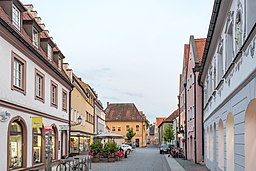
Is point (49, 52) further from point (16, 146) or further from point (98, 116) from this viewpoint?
point (98, 116)

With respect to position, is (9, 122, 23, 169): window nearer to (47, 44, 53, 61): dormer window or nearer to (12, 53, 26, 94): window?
(12, 53, 26, 94): window

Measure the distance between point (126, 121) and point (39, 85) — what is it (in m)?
78.7

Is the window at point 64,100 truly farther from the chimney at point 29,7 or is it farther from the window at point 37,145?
the window at point 37,145

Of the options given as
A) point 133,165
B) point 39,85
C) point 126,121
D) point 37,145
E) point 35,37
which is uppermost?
point 35,37

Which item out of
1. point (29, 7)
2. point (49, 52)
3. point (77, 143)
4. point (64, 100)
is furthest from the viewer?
point (77, 143)

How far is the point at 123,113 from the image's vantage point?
341ft

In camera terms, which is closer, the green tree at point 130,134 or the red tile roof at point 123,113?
the green tree at point 130,134

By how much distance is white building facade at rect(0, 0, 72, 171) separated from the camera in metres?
17.1

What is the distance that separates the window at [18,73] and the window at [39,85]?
2.62m

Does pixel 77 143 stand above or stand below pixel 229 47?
below

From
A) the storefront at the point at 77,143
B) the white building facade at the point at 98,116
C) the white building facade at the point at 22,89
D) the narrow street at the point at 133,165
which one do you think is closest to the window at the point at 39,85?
the white building facade at the point at 22,89

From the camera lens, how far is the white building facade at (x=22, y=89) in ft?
56.1

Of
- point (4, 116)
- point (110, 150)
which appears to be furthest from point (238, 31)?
point (110, 150)

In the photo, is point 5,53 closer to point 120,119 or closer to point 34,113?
point 34,113
